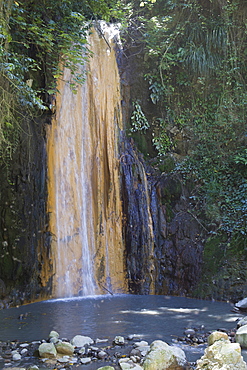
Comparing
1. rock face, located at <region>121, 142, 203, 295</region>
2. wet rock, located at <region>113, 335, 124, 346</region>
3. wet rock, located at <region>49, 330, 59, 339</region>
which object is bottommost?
wet rock, located at <region>113, 335, 124, 346</region>

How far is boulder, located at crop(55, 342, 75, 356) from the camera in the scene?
13.4 ft

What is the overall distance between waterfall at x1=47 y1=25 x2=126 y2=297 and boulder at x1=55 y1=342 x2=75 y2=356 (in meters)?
3.66

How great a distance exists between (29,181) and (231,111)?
5.29 meters

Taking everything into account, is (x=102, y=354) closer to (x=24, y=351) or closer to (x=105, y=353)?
(x=105, y=353)

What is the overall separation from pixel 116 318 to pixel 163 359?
2.27 m

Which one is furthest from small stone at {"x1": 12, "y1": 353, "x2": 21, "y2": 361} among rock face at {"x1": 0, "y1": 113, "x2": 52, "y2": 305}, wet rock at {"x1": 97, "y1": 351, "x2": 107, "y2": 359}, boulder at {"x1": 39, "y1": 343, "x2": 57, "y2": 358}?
rock face at {"x1": 0, "y1": 113, "x2": 52, "y2": 305}

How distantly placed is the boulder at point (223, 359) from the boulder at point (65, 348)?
1.36 meters

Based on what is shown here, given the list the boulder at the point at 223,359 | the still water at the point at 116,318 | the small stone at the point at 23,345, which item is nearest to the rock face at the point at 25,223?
the still water at the point at 116,318

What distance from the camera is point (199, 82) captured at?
10.2 metres

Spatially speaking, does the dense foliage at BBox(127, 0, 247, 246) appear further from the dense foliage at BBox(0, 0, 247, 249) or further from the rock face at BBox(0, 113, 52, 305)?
the rock face at BBox(0, 113, 52, 305)

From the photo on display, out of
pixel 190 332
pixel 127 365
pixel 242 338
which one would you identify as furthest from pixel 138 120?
pixel 127 365

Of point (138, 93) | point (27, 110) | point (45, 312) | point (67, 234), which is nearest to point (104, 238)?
point (67, 234)

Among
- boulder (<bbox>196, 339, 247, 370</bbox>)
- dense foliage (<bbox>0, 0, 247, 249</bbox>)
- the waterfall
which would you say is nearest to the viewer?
boulder (<bbox>196, 339, 247, 370</bbox>)

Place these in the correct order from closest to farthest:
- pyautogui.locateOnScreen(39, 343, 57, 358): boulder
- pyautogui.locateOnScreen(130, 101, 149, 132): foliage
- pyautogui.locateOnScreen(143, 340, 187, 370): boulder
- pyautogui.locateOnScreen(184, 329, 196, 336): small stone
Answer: pyautogui.locateOnScreen(143, 340, 187, 370): boulder
pyautogui.locateOnScreen(39, 343, 57, 358): boulder
pyautogui.locateOnScreen(184, 329, 196, 336): small stone
pyautogui.locateOnScreen(130, 101, 149, 132): foliage
